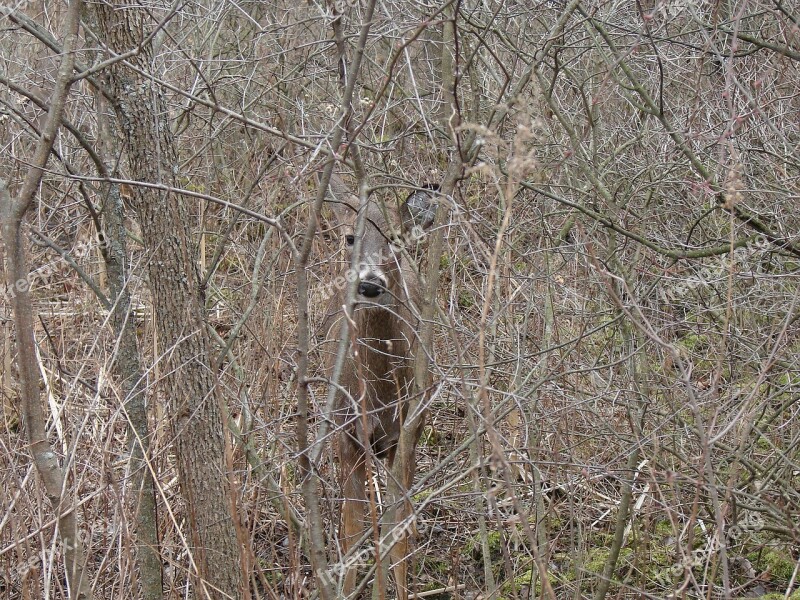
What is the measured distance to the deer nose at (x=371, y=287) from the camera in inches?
207

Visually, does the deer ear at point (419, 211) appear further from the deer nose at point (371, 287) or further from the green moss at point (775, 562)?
the green moss at point (775, 562)

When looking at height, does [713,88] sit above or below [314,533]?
above

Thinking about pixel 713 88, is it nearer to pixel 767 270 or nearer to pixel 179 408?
pixel 767 270

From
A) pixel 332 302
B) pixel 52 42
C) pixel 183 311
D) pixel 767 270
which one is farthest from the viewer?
pixel 332 302

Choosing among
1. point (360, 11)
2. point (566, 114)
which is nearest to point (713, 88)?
point (566, 114)

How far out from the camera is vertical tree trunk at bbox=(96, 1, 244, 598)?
434cm

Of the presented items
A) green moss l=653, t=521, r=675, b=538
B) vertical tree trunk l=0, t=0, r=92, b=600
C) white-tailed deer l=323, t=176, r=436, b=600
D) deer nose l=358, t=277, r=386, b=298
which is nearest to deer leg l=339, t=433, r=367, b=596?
white-tailed deer l=323, t=176, r=436, b=600

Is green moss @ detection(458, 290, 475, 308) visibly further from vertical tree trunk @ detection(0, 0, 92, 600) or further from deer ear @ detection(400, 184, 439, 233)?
vertical tree trunk @ detection(0, 0, 92, 600)

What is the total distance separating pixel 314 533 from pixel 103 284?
4285mm

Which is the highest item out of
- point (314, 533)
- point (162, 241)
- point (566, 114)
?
point (566, 114)

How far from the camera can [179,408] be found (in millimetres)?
4543

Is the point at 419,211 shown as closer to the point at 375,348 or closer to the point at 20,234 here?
the point at 375,348

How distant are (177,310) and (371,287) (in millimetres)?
1227

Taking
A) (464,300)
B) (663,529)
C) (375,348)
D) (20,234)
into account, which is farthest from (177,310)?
(464,300)
